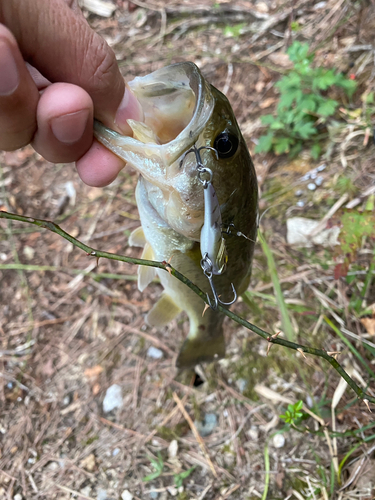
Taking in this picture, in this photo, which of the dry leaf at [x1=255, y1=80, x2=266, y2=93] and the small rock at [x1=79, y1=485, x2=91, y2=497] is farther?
the dry leaf at [x1=255, y1=80, x2=266, y2=93]

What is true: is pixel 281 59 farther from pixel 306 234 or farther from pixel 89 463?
pixel 89 463

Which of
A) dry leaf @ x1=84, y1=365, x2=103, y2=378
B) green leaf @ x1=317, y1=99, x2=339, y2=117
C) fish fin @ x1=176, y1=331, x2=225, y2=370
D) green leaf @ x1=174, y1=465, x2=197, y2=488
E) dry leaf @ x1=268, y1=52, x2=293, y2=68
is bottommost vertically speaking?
green leaf @ x1=174, y1=465, x2=197, y2=488

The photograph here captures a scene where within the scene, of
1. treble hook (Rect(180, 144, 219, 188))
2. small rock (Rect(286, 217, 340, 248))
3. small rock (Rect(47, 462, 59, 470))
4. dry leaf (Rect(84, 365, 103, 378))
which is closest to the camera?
treble hook (Rect(180, 144, 219, 188))

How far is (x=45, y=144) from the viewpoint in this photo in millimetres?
1424

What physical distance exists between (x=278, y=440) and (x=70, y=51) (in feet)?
7.72


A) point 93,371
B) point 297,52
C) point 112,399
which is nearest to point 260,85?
point 297,52

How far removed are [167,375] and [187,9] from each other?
5.03 metres

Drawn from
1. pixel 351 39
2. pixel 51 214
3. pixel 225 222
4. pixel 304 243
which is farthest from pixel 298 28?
pixel 225 222

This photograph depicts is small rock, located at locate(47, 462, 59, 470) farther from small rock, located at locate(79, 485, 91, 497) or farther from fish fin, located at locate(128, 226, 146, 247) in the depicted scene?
fish fin, located at locate(128, 226, 146, 247)

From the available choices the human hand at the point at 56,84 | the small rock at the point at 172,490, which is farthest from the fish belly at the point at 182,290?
the small rock at the point at 172,490

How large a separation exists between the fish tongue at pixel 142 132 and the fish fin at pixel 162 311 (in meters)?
0.99

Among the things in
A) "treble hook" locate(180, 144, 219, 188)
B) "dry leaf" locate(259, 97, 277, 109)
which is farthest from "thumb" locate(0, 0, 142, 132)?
"dry leaf" locate(259, 97, 277, 109)

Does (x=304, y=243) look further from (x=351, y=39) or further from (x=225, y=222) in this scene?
(x=351, y=39)

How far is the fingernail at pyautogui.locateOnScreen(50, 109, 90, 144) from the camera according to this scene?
1307 mm
